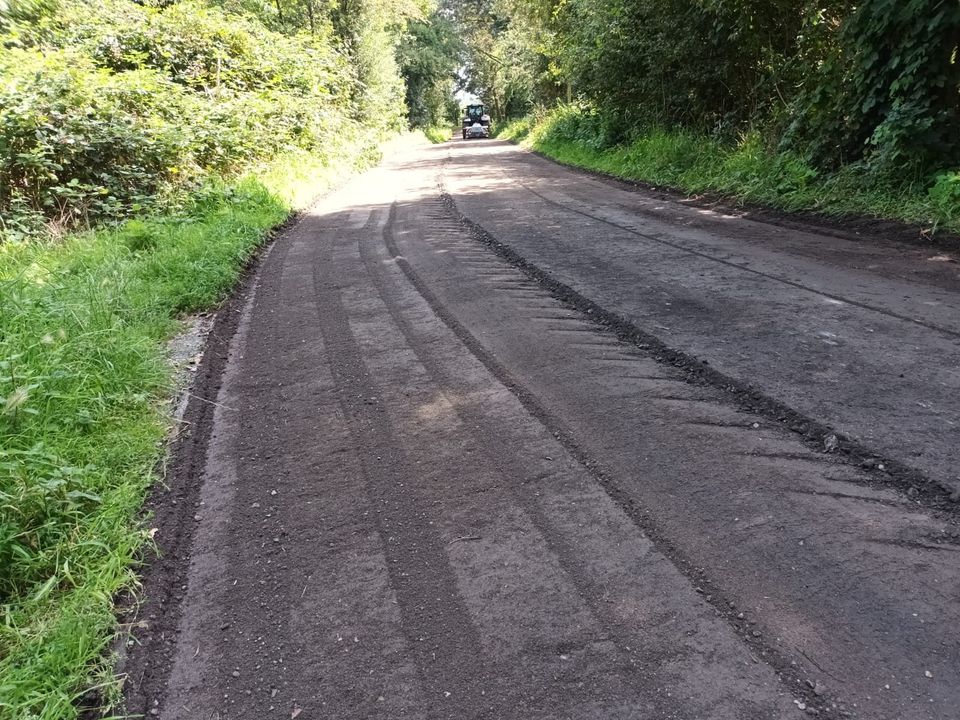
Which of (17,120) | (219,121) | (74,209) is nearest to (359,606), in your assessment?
(74,209)

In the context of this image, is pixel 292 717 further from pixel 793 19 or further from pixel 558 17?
pixel 558 17

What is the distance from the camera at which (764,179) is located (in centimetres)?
934

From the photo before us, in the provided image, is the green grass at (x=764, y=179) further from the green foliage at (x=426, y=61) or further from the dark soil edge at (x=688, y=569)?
the green foliage at (x=426, y=61)

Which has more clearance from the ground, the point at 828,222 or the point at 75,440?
the point at 828,222

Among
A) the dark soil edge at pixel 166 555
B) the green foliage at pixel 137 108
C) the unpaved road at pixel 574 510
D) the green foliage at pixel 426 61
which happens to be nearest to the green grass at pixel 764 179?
the unpaved road at pixel 574 510

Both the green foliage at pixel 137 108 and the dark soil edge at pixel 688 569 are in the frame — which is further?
the green foliage at pixel 137 108

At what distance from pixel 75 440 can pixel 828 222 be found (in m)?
7.92

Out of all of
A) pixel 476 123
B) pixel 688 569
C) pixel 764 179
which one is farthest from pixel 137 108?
pixel 476 123

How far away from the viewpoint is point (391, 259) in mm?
7250

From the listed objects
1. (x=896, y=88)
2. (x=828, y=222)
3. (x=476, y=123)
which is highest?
(x=476, y=123)

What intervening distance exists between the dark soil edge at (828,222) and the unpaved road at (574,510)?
3.00ft

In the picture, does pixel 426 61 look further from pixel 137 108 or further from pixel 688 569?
pixel 688 569

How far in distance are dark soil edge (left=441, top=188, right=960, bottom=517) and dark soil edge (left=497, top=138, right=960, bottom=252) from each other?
3.67 meters

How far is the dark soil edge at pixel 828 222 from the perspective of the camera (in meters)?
6.35
